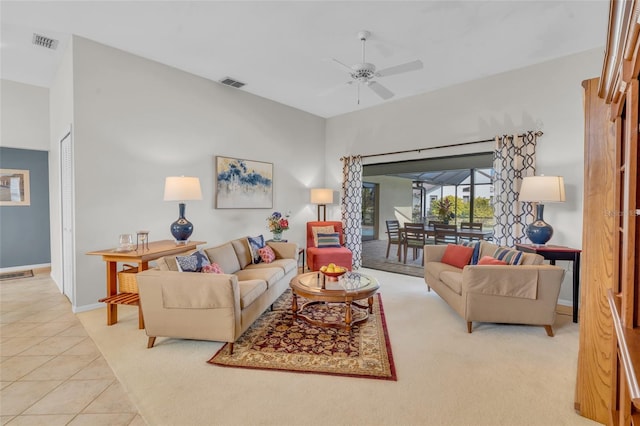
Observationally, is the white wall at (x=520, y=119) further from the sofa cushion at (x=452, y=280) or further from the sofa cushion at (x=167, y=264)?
the sofa cushion at (x=167, y=264)

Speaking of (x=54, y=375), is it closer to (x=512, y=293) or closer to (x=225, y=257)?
(x=225, y=257)

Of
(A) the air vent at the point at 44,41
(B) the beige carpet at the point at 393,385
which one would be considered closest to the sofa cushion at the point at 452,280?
(B) the beige carpet at the point at 393,385

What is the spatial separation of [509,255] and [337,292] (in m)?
1.98

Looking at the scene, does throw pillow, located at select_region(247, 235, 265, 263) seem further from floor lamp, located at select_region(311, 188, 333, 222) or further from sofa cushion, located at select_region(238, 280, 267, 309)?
floor lamp, located at select_region(311, 188, 333, 222)

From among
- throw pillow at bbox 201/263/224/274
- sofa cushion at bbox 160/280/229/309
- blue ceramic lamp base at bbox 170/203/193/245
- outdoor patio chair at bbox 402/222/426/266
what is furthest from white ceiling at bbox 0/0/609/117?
outdoor patio chair at bbox 402/222/426/266

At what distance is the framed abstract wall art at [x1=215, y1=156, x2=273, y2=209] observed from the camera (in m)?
4.97

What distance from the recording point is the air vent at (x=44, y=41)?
3.52m

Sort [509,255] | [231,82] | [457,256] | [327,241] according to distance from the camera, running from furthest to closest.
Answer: [327,241], [231,82], [457,256], [509,255]

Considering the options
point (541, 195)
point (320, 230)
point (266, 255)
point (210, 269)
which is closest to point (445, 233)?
point (541, 195)

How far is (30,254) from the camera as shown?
5523 mm

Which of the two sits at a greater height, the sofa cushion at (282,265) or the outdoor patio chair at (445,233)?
the outdoor patio chair at (445,233)

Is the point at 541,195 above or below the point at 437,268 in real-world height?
above

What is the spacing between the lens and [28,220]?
5480 millimetres

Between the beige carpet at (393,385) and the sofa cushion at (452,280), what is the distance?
0.46m
